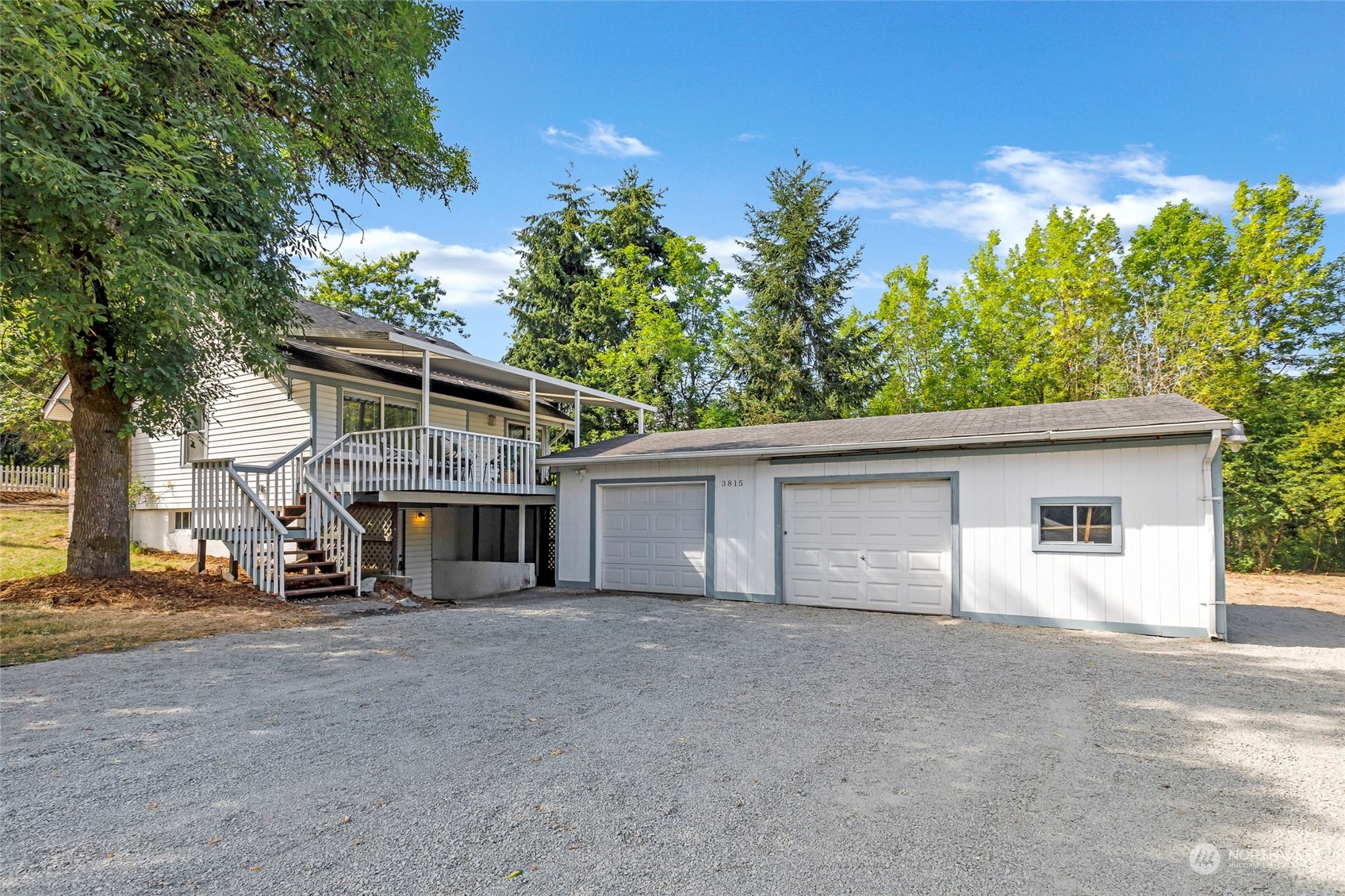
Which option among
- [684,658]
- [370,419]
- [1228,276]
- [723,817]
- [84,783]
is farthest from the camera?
[1228,276]

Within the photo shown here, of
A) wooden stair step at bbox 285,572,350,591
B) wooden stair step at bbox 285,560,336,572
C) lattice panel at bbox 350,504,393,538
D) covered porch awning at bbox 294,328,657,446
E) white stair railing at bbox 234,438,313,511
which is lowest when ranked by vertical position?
wooden stair step at bbox 285,572,350,591

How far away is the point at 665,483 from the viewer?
38.1 feet

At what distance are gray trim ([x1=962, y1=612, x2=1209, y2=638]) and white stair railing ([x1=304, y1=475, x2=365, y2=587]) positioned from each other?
852cm

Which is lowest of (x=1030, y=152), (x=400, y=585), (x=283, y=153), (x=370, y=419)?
(x=400, y=585)

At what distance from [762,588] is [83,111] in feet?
29.9

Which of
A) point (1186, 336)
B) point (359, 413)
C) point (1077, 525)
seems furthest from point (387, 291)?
point (1186, 336)

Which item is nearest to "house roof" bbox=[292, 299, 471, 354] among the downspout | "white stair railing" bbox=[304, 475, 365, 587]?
"white stair railing" bbox=[304, 475, 365, 587]

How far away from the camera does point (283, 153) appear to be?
1080 cm

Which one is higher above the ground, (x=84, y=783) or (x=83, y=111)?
(x=83, y=111)

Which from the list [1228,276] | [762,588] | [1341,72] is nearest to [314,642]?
[762,588]

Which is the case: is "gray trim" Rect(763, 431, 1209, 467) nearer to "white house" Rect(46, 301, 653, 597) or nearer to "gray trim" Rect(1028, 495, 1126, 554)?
"gray trim" Rect(1028, 495, 1126, 554)

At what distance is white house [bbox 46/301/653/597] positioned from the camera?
406 inches

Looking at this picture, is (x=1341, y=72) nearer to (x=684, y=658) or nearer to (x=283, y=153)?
(x=684, y=658)

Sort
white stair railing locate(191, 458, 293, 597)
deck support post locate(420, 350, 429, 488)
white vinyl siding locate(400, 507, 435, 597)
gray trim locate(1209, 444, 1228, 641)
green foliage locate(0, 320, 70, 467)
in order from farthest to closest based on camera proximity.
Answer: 1. white vinyl siding locate(400, 507, 435, 597)
2. green foliage locate(0, 320, 70, 467)
3. deck support post locate(420, 350, 429, 488)
4. white stair railing locate(191, 458, 293, 597)
5. gray trim locate(1209, 444, 1228, 641)
